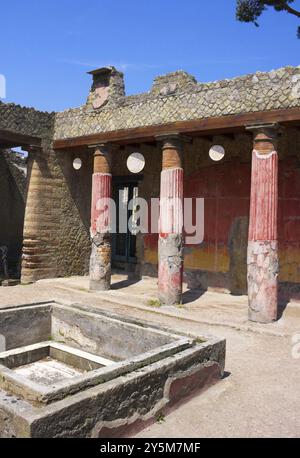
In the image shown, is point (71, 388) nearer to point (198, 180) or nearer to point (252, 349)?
point (252, 349)

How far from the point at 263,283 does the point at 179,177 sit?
243cm

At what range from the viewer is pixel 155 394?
10.7ft

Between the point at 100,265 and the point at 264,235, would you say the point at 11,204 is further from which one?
the point at 264,235

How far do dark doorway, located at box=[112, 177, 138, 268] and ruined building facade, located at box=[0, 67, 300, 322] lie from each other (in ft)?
0.13

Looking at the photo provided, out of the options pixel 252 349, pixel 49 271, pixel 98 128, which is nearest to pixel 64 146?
pixel 98 128

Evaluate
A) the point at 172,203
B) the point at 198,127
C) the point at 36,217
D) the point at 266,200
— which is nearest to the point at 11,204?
the point at 36,217

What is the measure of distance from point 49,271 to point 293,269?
5314 millimetres

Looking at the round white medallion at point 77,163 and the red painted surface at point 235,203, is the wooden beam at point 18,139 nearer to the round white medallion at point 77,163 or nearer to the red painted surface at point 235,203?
the round white medallion at point 77,163

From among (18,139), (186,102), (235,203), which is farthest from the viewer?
(18,139)

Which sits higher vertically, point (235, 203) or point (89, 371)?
point (235, 203)

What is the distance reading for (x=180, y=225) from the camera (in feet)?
24.9

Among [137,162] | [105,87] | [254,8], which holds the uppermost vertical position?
[254,8]

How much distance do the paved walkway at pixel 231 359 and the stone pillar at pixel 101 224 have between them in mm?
359

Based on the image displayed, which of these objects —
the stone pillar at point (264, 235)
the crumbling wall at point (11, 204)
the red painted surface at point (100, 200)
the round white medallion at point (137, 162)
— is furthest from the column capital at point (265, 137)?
the crumbling wall at point (11, 204)
